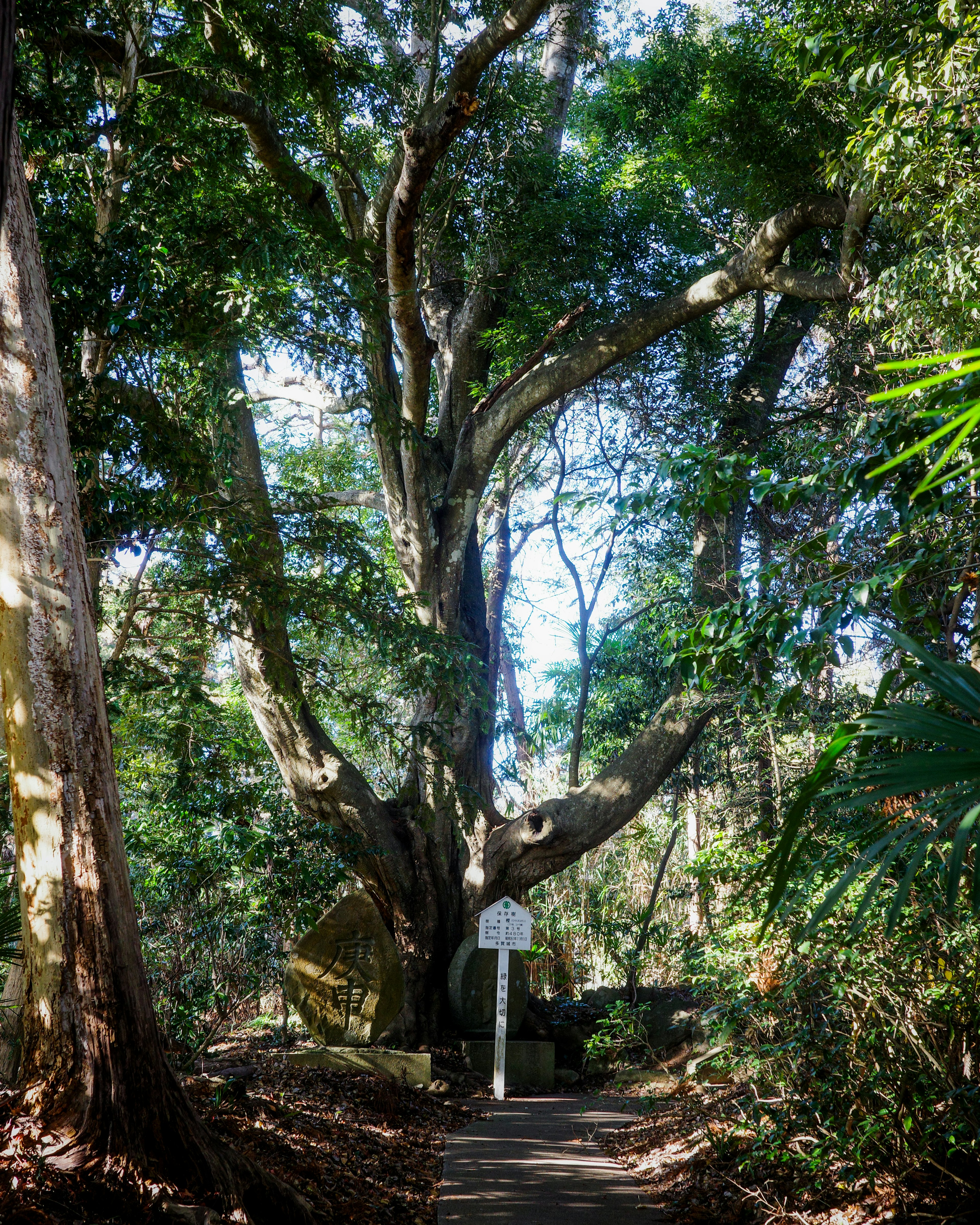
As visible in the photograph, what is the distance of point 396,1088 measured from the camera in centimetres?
705

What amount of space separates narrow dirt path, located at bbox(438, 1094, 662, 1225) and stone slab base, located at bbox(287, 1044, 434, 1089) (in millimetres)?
731

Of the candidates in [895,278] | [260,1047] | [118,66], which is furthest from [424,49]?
[260,1047]

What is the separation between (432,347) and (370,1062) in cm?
624

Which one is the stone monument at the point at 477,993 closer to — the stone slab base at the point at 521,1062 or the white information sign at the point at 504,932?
the stone slab base at the point at 521,1062

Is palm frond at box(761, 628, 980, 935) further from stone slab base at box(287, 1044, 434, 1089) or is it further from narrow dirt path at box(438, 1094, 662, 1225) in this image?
stone slab base at box(287, 1044, 434, 1089)

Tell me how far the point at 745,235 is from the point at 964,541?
8.50m

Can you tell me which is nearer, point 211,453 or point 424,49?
point 211,453

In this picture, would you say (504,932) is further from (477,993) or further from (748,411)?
(748,411)

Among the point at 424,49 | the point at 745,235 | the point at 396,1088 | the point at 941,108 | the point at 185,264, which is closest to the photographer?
the point at 941,108

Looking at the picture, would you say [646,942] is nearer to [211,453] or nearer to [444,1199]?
[444,1199]

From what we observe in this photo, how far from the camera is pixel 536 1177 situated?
5031 mm

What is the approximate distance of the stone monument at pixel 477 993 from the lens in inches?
359

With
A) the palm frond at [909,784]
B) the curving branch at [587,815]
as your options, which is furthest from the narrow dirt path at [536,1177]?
the palm frond at [909,784]

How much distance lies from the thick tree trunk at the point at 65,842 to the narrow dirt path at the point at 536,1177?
49.2 inches
